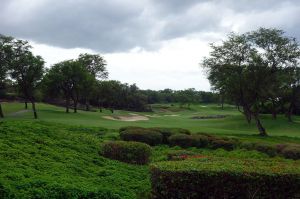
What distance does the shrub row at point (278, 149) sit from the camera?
23.6 meters

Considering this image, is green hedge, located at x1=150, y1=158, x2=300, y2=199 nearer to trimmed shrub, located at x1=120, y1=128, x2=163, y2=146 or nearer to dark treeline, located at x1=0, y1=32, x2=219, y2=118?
trimmed shrub, located at x1=120, y1=128, x2=163, y2=146

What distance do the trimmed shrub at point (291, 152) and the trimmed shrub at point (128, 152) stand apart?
8.14m

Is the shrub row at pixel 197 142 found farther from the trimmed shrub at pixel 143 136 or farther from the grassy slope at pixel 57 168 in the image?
the grassy slope at pixel 57 168

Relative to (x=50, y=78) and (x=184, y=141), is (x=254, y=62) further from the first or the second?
(x=50, y=78)

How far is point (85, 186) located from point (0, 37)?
55.9m

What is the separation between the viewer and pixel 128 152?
19828mm

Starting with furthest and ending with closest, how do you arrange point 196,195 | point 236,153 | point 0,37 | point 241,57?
point 0,37 < point 241,57 < point 236,153 < point 196,195

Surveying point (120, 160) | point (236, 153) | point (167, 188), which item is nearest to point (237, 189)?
point (167, 188)

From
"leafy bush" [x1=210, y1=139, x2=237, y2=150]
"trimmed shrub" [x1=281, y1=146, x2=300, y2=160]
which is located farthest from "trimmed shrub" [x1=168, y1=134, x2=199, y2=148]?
"trimmed shrub" [x1=281, y1=146, x2=300, y2=160]

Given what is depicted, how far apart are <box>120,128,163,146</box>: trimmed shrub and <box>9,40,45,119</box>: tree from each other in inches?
1368

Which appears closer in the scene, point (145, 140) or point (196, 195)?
point (196, 195)

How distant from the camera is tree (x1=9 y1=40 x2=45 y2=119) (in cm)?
6141

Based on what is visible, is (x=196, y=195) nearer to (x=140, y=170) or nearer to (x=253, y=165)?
(x=253, y=165)

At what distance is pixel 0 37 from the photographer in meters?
63.8
